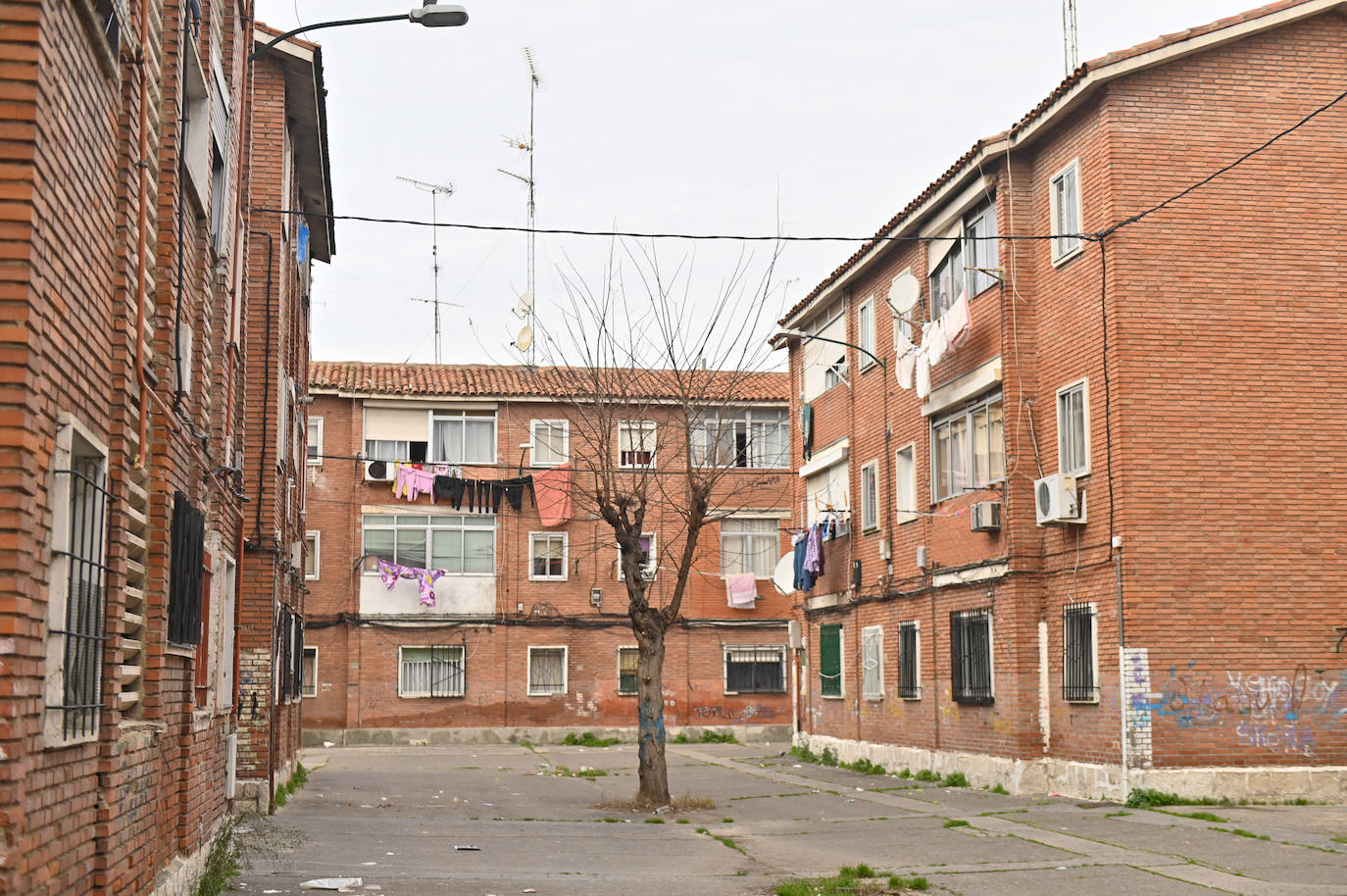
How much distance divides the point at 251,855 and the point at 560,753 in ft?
68.2

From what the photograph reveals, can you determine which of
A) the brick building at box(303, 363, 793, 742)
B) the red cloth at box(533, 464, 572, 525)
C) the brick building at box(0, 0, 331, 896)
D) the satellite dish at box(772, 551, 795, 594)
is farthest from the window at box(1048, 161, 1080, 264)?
the red cloth at box(533, 464, 572, 525)

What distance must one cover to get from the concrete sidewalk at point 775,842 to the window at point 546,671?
14814 millimetres

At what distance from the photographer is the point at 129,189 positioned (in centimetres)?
772

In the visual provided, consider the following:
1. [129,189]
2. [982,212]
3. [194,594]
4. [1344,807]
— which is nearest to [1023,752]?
[1344,807]

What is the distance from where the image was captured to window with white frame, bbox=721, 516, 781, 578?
40125 millimetres

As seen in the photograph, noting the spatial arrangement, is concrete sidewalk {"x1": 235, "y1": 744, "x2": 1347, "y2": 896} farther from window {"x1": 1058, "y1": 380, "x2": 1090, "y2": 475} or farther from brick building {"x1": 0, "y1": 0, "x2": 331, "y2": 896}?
window {"x1": 1058, "y1": 380, "x2": 1090, "y2": 475}

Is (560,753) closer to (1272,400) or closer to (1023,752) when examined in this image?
(1023,752)

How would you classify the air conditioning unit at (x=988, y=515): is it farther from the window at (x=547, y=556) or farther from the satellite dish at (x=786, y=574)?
the window at (x=547, y=556)

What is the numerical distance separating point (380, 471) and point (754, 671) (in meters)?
11.8

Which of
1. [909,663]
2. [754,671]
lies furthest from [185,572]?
[754,671]

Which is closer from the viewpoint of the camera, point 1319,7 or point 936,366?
point 1319,7

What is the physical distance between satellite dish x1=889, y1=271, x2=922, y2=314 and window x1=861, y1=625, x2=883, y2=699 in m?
6.24

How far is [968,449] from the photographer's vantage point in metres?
22.3

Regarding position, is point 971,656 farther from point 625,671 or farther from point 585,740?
point 625,671
